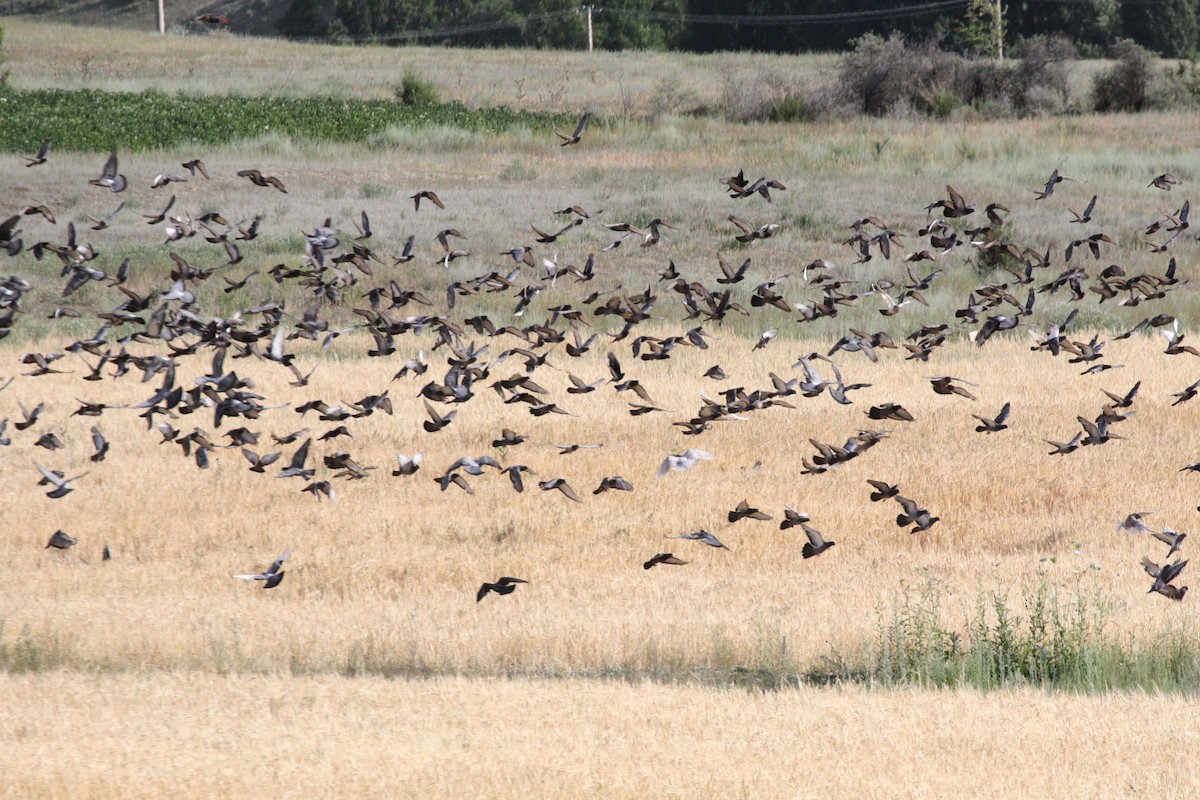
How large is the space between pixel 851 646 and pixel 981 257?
2188 centimetres

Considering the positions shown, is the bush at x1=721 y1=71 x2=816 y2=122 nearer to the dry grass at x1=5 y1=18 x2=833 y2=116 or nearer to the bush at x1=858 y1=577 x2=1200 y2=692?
the dry grass at x1=5 y1=18 x2=833 y2=116

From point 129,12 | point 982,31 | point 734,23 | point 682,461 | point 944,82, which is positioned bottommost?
point 682,461

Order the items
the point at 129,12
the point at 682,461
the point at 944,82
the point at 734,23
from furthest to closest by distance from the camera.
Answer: the point at 129,12 → the point at 734,23 → the point at 944,82 → the point at 682,461

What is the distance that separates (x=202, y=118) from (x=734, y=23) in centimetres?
5238

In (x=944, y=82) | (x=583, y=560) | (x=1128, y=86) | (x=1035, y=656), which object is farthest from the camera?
(x=1128, y=86)

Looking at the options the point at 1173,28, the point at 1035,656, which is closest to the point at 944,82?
the point at 1173,28

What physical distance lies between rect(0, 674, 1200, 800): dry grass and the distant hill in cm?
15844

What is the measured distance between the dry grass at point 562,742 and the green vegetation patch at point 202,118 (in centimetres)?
4020

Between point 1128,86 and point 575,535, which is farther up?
point 1128,86

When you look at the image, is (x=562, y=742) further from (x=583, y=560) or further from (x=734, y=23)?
(x=734, y=23)

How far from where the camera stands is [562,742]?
8336 mm

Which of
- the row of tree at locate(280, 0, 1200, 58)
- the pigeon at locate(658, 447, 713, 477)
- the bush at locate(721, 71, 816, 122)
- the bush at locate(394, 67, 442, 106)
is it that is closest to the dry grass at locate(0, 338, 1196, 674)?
the pigeon at locate(658, 447, 713, 477)

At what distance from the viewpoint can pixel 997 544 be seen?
1505 centimetres

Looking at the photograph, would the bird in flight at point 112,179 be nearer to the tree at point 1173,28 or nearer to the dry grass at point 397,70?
the dry grass at point 397,70
